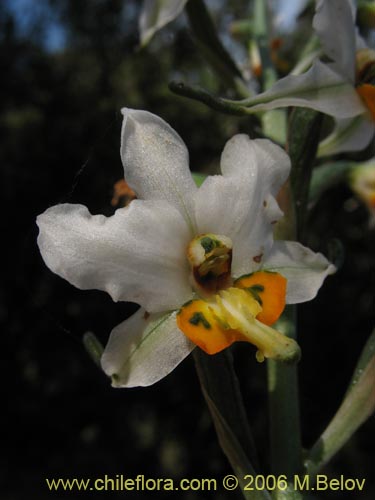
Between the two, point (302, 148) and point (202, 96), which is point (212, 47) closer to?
point (302, 148)

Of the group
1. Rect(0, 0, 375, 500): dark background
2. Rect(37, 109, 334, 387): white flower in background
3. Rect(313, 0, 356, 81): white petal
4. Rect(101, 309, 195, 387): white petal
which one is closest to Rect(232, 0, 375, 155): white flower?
Rect(313, 0, 356, 81): white petal

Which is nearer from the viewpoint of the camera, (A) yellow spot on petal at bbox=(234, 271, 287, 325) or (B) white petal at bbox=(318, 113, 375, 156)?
(A) yellow spot on petal at bbox=(234, 271, 287, 325)

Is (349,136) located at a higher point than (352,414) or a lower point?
higher

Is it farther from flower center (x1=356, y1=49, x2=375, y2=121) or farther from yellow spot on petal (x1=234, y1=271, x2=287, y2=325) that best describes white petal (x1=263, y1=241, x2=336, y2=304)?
flower center (x1=356, y1=49, x2=375, y2=121)

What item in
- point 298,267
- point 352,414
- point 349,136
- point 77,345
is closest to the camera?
point 298,267

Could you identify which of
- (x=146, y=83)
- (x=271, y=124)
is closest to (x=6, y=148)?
(x=146, y=83)

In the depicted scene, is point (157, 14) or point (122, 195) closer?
point (122, 195)

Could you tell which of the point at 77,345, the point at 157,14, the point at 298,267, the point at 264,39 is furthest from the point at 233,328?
the point at 77,345

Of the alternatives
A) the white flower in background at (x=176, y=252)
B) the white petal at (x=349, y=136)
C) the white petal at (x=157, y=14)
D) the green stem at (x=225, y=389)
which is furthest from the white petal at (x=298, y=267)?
the white petal at (x=157, y=14)
